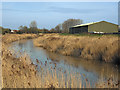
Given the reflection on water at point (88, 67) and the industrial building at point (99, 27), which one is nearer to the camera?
the reflection on water at point (88, 67)

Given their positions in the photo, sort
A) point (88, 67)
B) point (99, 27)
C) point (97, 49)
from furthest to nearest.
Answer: point (99, 27), point (97, 49), point (88, 67)

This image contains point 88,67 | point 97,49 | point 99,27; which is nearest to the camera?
point 88,67

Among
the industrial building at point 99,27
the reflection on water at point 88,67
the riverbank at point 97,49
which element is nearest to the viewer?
the reflection on water at point 88,67

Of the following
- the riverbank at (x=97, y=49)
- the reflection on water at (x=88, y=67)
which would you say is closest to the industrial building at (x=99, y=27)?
the riverbank at (x=97, y=49)

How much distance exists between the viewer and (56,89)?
4582mm

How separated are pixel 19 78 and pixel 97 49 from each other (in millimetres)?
7697

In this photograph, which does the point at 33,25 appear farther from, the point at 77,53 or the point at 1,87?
the point at 1,87

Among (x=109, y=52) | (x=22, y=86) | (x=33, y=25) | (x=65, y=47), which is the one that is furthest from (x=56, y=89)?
(x=33, y=25)

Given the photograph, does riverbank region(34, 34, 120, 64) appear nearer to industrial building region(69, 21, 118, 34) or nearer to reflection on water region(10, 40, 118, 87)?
reflection on water region(10, 40, 118, 87)

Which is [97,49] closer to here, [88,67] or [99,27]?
[88,67]

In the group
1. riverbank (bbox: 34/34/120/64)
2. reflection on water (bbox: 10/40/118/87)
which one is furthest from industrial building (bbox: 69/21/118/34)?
reflection on water (bbox: 10/40/118/87)

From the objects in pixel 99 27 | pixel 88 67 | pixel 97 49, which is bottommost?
pixel 88 67

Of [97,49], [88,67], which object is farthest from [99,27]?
[88,67]

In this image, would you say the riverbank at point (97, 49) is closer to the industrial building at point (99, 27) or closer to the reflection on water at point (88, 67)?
the reflection on water at point (88, 67)
